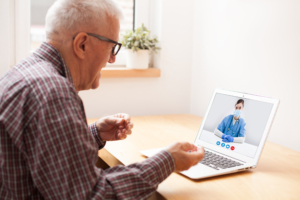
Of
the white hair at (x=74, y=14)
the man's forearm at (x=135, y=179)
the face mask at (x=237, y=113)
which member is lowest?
the man's forearm at (x=135, y=179)

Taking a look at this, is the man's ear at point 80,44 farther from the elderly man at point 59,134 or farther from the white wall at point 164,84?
the white wall at point 164,84

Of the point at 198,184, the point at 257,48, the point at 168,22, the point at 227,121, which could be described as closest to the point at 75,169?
the point at 198,184

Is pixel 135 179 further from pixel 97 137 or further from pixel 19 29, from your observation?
pixel 19 29

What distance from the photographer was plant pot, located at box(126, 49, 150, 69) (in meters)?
2.00

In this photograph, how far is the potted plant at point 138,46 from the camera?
1992 mm

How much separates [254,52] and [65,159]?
1.24 meters

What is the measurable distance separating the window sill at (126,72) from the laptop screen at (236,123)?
2.42 feet

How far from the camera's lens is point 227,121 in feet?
4.21

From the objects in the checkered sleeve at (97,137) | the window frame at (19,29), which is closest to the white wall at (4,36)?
the window frame at (19,29)

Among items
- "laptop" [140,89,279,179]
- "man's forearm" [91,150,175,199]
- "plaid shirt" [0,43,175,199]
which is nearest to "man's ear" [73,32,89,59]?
"plaid shirt" [0,43,175,199]

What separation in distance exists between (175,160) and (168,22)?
53.2 inches

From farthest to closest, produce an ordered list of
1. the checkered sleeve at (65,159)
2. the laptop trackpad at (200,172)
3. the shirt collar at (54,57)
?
1. the laptop trackpad at (200,172)
2. the shirt collar at (54,57)
3. the checkered sleeve at (65,159)

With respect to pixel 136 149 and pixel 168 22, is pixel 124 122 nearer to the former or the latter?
pixel 136 149

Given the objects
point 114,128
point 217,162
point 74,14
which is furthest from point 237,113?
point 74,14
